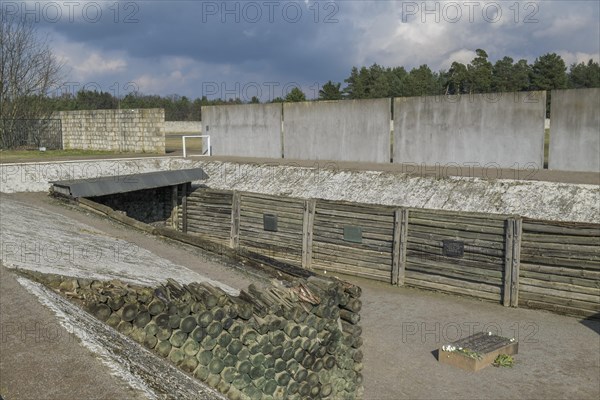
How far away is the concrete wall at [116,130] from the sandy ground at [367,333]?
11.1 metres

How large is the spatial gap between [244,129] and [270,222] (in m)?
10.1

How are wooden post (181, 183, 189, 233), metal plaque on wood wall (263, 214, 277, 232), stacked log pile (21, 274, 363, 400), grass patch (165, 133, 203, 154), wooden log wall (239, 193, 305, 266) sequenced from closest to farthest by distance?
stacked log pile (21, 274, 363, 400) < wooden log wall (239, 193, 305, 266) < metal plaque on wood wall (263, 214, 277, 232) < wooden post (181, 183, 189, 233) < grass patch (165, 133, 203, 154)

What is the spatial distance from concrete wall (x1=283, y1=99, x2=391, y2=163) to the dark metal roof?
5.71m

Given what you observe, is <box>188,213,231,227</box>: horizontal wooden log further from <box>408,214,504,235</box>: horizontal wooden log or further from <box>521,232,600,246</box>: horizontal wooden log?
<box>521,232,600,246</box>: horizontal wooden log

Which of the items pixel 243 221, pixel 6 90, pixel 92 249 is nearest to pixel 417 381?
pixel 92 249

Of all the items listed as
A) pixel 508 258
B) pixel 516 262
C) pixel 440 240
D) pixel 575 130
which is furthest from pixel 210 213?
pixel 575 130

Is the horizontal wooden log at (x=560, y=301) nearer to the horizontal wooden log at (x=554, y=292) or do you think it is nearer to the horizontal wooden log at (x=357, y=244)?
the horizontal wooden log at (x=554, y=292)

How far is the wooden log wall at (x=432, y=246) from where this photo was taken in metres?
12.5

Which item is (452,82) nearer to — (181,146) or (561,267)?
(181,146)

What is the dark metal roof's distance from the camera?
632 inches

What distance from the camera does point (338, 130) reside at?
23500 millimetres

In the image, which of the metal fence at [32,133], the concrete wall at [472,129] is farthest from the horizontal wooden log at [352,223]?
the metal fence at [32,133]

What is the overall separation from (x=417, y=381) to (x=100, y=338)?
5.57m

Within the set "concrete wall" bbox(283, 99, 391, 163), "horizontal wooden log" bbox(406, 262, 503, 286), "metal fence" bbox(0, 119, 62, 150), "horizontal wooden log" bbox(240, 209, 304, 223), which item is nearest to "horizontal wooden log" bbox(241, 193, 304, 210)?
"horizontal wooden log" bbox(240, 209, 304, 223)
